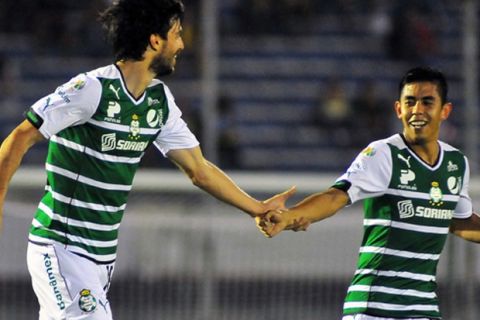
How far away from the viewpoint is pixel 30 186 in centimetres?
1074

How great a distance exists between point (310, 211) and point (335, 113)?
617cm

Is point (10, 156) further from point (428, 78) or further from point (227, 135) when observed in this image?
point (227, 135)

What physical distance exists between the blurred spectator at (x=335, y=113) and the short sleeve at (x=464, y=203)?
5509mm

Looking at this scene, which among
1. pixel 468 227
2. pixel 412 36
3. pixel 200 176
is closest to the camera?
pixel 200 176

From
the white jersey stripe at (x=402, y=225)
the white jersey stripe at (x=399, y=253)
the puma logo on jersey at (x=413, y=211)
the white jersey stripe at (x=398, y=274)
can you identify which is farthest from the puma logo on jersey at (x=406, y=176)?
the white jersey stripe at (x=398, y=274)

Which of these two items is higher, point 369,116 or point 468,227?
point 369,116

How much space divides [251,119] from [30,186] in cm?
274

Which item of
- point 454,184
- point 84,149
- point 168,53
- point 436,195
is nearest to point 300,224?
point 436,195

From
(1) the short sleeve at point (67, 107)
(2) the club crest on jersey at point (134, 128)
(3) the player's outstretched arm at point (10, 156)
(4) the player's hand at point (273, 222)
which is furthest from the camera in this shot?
(4) the player's hand at point (273, 222)

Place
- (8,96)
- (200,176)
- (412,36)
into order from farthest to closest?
(412,36) → (8,96) → (200,176)

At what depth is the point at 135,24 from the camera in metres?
6.22

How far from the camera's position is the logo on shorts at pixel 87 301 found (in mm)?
5914

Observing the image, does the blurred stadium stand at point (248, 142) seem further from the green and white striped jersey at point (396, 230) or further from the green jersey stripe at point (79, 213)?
the green jersey stripe at point (79, 213)

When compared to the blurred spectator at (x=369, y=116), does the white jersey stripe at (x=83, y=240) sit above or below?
below
